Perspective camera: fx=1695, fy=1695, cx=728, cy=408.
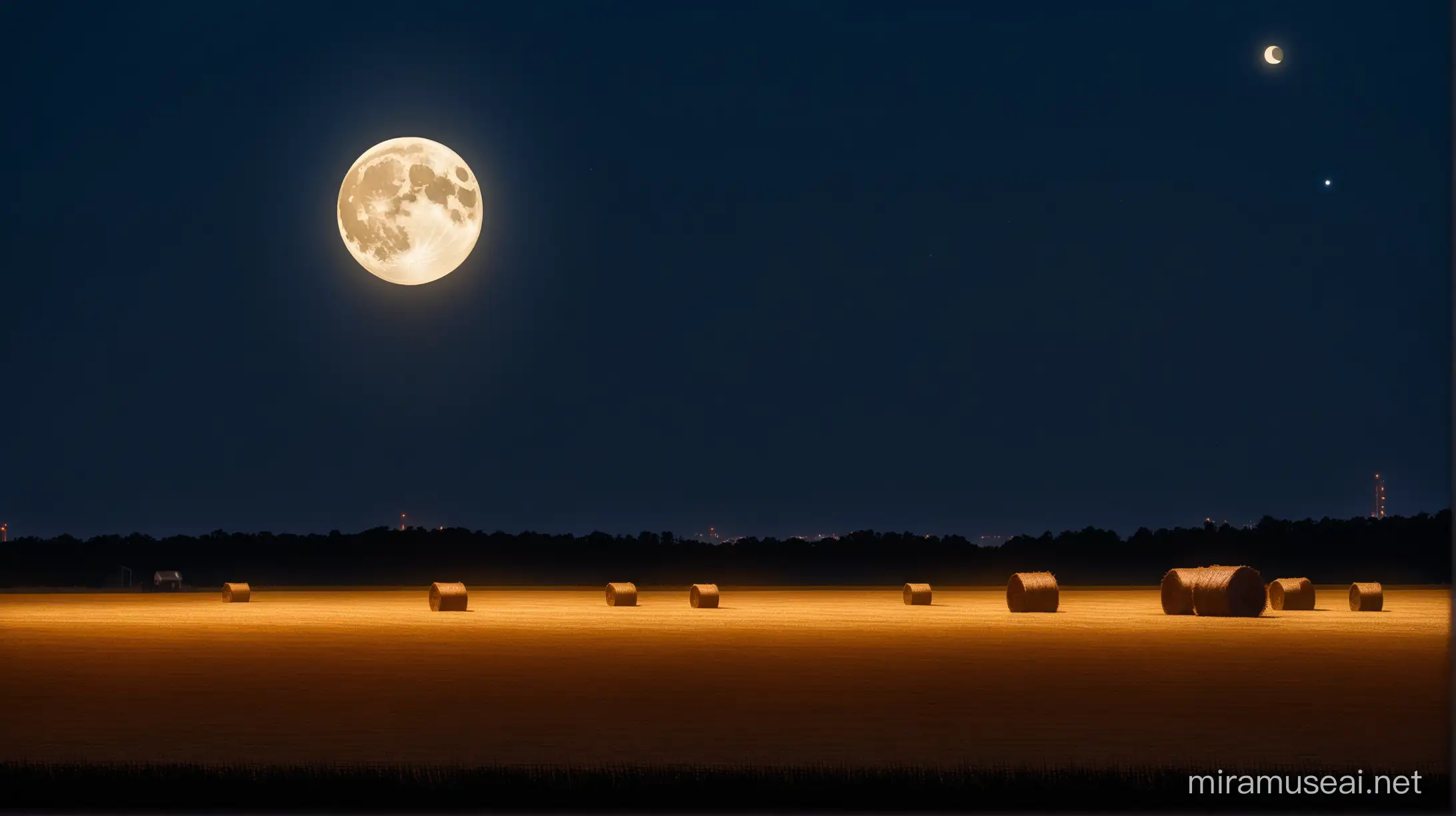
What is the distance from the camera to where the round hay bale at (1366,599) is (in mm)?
47750

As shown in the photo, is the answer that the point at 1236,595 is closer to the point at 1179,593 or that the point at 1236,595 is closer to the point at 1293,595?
the point at 1179,593

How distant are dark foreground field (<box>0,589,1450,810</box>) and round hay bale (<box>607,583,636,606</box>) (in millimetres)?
15137

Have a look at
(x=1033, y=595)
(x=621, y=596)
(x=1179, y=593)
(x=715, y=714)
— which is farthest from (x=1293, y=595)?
(x=715, y=714)

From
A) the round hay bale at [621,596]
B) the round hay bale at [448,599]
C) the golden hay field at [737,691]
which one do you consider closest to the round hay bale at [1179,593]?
the golden hay field at [737,691]

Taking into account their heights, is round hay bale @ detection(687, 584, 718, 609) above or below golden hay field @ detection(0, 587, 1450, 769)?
above

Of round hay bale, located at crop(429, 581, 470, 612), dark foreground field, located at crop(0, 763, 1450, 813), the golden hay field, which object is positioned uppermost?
round hay bale, located at crop(429, 581, 470, 612)

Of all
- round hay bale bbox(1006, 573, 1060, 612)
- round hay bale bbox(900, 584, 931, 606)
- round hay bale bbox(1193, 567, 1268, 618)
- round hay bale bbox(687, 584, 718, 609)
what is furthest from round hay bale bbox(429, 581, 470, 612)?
round hay bale bbox(1193, 567, 1268, 618)

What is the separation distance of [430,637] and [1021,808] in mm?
23724

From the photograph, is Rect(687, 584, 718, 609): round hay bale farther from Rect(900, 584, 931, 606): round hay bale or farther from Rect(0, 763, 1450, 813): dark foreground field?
Rect(0, 763, 1450, 813): dark foreground field

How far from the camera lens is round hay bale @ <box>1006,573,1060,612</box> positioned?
4694 centimetres

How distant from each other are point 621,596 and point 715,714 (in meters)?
35.1

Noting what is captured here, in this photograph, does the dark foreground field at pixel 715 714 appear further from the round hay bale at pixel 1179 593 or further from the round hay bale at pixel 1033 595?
the round hay bale at pixel 1033 595

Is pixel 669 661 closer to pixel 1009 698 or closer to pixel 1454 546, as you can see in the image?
pixel 1009 698

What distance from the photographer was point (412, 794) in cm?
1308
